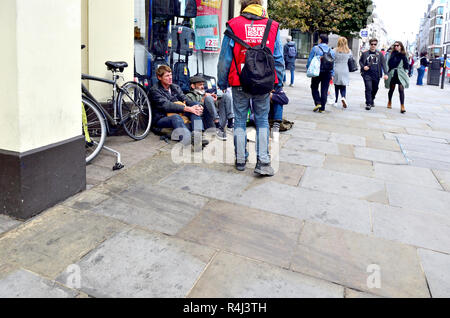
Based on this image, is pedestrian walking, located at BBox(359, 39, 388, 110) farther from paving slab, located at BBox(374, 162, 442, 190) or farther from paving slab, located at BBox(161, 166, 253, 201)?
paving slab, located at BBox(161, 166, 253, 201)

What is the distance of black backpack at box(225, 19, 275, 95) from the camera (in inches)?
165

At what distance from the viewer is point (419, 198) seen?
4.12 metres

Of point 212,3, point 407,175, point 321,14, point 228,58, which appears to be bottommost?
point 407,175

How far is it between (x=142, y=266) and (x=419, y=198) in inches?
115

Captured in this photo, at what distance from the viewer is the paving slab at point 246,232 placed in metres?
2.87

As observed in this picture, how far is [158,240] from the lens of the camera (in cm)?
295

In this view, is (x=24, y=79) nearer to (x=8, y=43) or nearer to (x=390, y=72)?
(x=8, y=43)

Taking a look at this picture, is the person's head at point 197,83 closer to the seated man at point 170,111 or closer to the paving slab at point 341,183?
the seated man at point 170,111

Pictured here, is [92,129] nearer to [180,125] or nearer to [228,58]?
[180,125]

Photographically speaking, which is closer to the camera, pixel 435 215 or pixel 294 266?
pixel 294 266

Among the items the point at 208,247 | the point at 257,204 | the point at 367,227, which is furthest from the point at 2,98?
the point at 367,227

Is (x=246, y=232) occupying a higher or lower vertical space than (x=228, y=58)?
lower

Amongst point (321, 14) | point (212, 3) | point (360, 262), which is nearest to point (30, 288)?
point (360, 262)

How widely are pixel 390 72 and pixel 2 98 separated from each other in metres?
9.30
